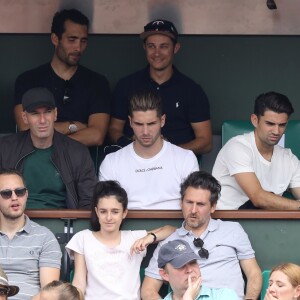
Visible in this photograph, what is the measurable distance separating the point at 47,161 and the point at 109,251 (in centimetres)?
99

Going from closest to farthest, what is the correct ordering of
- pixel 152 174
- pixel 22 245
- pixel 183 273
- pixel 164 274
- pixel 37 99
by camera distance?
pixel 183 273 → pixel 164 274 → pixel 22 245 → pixel 152 174 → pixel 37 99

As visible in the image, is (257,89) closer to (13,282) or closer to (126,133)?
(126,133)

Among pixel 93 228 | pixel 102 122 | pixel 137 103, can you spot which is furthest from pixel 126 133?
pixel 93 228

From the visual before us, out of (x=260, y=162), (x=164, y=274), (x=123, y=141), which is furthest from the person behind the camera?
(x=123, y=141)

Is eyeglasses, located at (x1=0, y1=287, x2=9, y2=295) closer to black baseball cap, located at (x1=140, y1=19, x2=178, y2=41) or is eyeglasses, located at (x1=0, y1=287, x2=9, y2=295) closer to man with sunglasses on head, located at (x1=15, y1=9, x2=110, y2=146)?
man with sunglasses on head, located at (x1=15, y1=9, x2=110, y2=146)

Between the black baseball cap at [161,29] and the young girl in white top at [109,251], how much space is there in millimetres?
1857

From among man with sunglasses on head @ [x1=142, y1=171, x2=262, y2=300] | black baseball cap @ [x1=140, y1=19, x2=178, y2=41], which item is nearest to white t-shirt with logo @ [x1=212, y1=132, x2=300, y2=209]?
man with sunglasses on head @ [x1=142, y1=171, x2=262, y2=300]

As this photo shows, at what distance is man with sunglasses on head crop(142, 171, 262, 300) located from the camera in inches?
328

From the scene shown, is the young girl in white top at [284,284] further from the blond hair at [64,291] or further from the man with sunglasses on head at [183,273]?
the blond hair at [64,291]

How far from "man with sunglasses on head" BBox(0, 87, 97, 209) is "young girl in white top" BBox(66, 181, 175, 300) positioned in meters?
0.50

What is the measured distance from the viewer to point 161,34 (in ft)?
32.7

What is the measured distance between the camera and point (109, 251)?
8406 mm

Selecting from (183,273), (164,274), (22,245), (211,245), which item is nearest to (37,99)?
(22,245)

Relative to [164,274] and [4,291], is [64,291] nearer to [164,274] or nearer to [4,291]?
[4,291]
